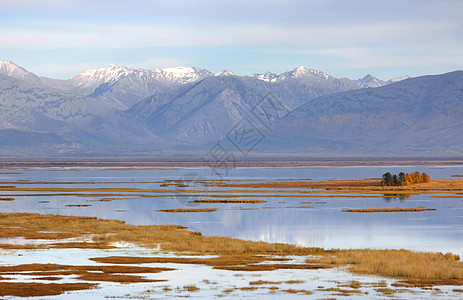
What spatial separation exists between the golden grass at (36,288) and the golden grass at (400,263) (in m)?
12.8

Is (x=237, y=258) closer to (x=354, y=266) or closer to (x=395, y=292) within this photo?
(x=354, y=266)

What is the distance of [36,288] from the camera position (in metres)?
33.4

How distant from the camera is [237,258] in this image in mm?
43531

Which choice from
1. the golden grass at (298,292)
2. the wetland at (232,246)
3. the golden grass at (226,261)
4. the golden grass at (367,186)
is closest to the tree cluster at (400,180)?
the golden grass at (367,186)

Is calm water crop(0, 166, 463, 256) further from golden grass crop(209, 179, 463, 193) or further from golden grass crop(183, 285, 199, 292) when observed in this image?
golden grass crop(183, 285, 199, 292)

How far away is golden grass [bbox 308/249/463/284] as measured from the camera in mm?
37125

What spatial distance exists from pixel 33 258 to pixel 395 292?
19194 mm

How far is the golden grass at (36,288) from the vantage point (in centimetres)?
3225

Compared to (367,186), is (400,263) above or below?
below

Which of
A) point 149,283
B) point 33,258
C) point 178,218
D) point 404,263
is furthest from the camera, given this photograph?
point 178,218

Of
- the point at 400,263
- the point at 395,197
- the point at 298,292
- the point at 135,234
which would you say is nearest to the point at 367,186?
the point at 395,197

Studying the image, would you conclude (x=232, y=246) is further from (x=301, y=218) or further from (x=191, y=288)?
(x=301, y=218)

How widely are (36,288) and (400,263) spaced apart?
55.6ft

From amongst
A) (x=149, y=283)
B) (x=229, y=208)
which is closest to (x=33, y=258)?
(x=149, y=283)
